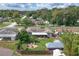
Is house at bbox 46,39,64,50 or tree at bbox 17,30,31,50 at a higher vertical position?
tree at bbox 17,30,31,50

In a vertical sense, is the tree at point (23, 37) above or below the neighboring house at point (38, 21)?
below

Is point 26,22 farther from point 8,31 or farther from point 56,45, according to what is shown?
point 56,45

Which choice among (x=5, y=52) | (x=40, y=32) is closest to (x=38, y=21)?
(x=40, y=32)

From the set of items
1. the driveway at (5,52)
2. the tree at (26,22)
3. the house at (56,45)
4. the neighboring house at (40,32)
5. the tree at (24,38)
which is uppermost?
the tree at (26,22)

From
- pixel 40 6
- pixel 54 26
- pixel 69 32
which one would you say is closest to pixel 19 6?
pixel 40 6

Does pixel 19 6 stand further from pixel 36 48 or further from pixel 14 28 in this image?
pixel 36 48

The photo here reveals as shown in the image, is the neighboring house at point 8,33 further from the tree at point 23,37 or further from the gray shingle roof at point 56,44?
the gray shingle roof at point 56,44

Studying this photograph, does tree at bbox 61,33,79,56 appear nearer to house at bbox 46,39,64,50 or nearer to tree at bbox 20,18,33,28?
house at bbox 46,39,64,50

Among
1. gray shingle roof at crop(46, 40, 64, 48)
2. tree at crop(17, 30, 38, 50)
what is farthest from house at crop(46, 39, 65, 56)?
tree at crop(17, 30, 38, 50)

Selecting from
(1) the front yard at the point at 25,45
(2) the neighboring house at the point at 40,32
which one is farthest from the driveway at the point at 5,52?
(2) the neighboring house at the point at 40,32
